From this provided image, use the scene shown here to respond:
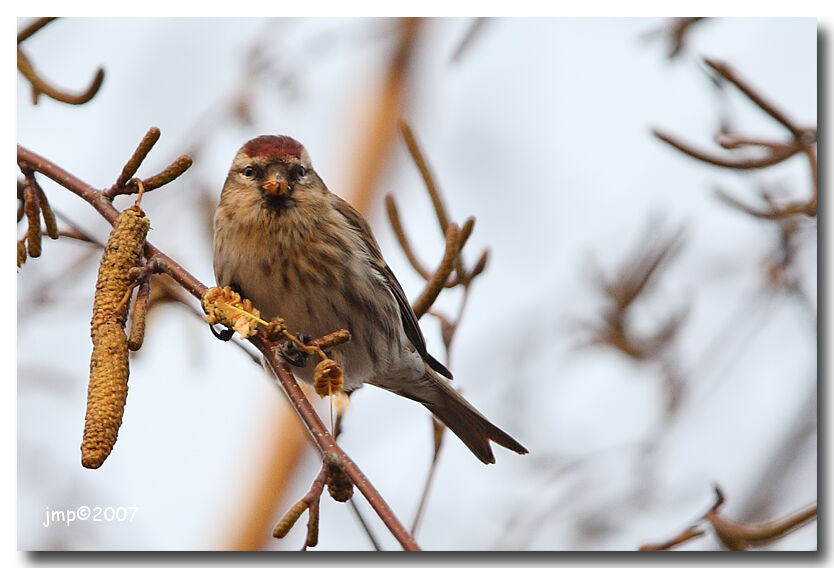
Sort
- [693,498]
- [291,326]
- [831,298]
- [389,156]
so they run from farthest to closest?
1. [389,156]
2. [693,498]
3. [831,298]
4. [291,326]

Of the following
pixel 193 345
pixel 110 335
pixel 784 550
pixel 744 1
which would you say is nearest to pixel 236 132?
pixel 193 345

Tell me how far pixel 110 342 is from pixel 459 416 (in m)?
1.18

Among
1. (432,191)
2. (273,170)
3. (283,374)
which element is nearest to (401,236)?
(432,191)

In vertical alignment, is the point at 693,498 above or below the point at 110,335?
below

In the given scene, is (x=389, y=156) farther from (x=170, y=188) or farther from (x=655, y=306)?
(x=655, y=306)

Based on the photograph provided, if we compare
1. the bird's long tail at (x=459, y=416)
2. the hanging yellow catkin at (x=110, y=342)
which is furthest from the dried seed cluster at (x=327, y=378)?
the bird's long tail at (x=459, y=416)

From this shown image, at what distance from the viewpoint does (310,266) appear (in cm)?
187

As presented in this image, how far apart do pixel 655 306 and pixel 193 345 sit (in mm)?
946

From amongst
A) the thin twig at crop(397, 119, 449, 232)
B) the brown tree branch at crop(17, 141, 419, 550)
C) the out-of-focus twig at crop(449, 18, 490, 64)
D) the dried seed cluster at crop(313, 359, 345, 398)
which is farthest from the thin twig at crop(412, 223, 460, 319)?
the out-of-focus twig at crop(449, 18, 490, 64)

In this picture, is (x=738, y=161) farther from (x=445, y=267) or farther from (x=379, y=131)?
(x=379, y=131)

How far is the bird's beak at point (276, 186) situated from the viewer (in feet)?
6.02

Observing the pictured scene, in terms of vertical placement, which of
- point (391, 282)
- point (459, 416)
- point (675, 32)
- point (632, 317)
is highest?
point (675, 32)

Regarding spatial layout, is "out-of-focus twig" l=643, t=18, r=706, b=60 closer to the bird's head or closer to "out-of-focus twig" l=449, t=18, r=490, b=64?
"out-of-focus twig" l=449, t=18, r=490, b=64

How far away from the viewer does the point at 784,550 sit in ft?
6.23
